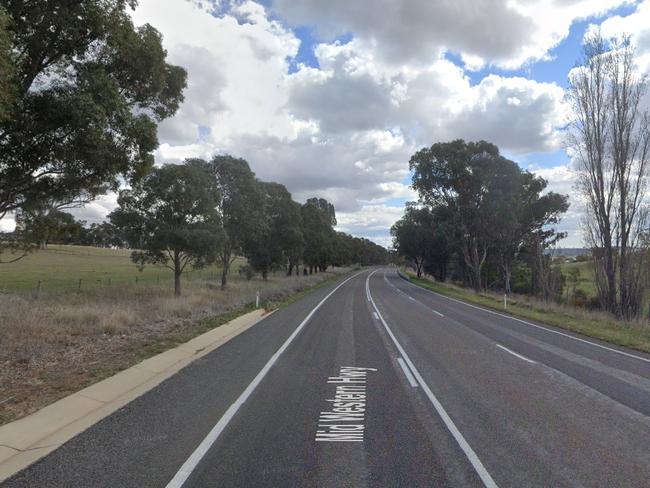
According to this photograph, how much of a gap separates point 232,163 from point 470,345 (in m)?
26.5

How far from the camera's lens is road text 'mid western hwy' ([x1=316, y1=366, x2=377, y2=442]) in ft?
18.7

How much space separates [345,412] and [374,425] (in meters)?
0.66

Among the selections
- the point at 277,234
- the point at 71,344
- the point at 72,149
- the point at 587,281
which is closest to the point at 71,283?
the point at 277,234

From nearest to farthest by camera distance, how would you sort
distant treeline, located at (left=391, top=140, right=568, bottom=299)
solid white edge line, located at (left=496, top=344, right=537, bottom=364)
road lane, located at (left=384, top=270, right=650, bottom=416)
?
road lane, located at (left=384, top=270, right=650, bottom=416) → solid white edge line, located at (left=496, top=344, right=537, bottom=364) → distant treeline, located at (left=391, top=140, right=568, bottom=299)

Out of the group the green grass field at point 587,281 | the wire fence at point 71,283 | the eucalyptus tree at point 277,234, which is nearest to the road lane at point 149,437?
the wire fence at point 71,283

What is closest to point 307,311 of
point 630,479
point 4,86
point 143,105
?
point 143,105

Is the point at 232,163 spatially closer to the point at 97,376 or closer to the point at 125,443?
the point at 97,376

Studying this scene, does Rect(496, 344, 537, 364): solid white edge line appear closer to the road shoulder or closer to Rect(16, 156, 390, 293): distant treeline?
the road shoulder

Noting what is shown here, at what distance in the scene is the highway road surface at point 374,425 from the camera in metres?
4.58

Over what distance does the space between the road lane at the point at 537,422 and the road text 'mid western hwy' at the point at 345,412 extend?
1.20 metres

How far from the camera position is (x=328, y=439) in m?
5.56

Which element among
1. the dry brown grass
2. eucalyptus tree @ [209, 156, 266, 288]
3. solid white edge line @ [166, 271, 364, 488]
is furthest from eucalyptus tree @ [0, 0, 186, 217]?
eucalyptus tree @ [209, 156, 266, 288]

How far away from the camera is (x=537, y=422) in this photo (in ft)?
20.5

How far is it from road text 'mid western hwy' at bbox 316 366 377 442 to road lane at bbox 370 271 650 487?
1.20 metres
